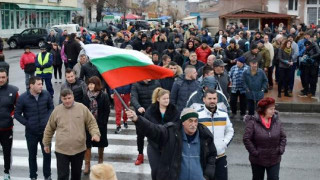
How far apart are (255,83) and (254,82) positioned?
0.11ft

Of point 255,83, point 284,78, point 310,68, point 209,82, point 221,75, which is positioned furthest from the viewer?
point 284,78

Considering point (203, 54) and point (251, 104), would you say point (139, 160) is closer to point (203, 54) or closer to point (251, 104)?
point (251, 104)

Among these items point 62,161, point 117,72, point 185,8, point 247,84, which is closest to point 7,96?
point 62,161

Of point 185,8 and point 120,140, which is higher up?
point 185,8

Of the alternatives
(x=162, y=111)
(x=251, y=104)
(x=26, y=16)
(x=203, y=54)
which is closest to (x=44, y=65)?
(x=203, y=54)

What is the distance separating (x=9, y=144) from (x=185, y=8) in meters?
184

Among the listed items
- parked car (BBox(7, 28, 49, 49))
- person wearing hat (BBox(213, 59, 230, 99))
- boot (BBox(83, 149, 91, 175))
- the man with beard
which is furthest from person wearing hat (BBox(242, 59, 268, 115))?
parked car (BBox(7, 28, 49, 49))

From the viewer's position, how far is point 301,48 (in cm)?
1759

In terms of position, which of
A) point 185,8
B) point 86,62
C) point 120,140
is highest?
point 185,8

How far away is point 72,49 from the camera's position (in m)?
18.5

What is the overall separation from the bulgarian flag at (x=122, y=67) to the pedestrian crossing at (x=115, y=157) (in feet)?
11.2

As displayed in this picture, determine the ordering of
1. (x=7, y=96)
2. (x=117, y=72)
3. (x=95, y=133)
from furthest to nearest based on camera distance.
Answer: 1. (x=7, y=96)
2. (x=95, y=133)
3. (x=117, y=72)

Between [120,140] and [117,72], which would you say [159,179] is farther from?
[120,140]

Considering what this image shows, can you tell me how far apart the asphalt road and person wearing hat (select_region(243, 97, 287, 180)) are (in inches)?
73.0
